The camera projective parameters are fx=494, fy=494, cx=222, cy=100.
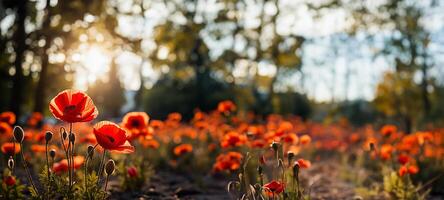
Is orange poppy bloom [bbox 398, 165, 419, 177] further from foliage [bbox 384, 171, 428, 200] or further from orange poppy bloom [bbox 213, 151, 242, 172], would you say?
orange poppy bloom [bbox 213, 151, 242, 172]

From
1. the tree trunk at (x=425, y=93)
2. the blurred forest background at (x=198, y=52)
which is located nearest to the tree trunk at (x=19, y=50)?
the blurred forest background at (x=198, y=52)

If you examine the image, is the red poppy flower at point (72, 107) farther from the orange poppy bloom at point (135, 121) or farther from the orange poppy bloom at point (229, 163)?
the orange poppy bloom at point (229, 163)

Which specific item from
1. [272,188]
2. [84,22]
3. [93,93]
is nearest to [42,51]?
[84,22]

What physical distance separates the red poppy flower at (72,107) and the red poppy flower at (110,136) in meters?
0.07

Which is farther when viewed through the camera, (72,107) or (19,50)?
(19,50)

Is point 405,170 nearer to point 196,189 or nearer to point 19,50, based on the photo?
point 196,189

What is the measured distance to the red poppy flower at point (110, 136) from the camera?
2.36 metres

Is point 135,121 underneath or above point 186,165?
above

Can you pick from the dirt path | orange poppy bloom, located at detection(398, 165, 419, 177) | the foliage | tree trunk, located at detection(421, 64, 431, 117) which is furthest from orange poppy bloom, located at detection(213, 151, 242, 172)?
tree trunk, located at detection(421, 64, 431, 117)

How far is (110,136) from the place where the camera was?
2.37m

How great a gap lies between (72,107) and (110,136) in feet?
0.75

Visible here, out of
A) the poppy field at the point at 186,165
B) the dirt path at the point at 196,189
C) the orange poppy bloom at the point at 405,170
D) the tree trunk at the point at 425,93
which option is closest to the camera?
the poppy field at the point at 186,165

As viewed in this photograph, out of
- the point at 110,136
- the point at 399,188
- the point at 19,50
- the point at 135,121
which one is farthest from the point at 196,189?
the point at 19,50

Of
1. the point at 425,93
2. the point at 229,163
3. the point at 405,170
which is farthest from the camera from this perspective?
the point at 425,93
